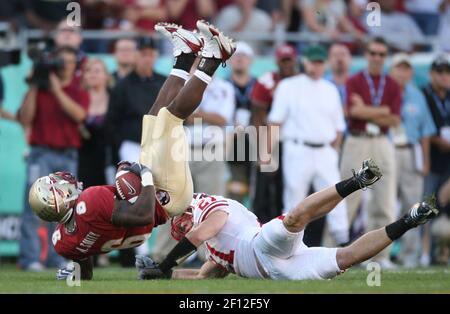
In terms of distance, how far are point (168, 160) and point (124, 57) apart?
5306 mm

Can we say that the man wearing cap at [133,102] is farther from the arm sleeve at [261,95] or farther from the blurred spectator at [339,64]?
the blurred spectator at [339,64]

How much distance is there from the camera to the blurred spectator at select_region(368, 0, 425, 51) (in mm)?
16109

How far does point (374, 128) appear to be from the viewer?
13.5 meters

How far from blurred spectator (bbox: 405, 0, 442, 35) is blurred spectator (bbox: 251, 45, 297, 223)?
3835 millimetres

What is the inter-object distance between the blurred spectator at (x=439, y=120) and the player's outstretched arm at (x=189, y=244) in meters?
5.87

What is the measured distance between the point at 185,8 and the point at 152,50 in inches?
101

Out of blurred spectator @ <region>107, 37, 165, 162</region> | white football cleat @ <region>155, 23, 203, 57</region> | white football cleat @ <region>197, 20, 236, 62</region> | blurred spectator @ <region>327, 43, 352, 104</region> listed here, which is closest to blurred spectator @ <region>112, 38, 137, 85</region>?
blurred spectator @ <region>107, 37, 165, 162</region>

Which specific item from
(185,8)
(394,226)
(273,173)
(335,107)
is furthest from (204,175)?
(394,226)

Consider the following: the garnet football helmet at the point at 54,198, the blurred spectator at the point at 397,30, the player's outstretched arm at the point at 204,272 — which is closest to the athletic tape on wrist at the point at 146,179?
the garnet football helmet at the point at 54,198

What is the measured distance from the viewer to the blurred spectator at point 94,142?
13781mm

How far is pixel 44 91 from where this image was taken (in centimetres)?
1335

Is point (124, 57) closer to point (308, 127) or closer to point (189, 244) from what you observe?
point (308, 127)

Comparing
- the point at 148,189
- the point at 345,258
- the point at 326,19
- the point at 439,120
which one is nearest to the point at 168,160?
the point at 148,189
